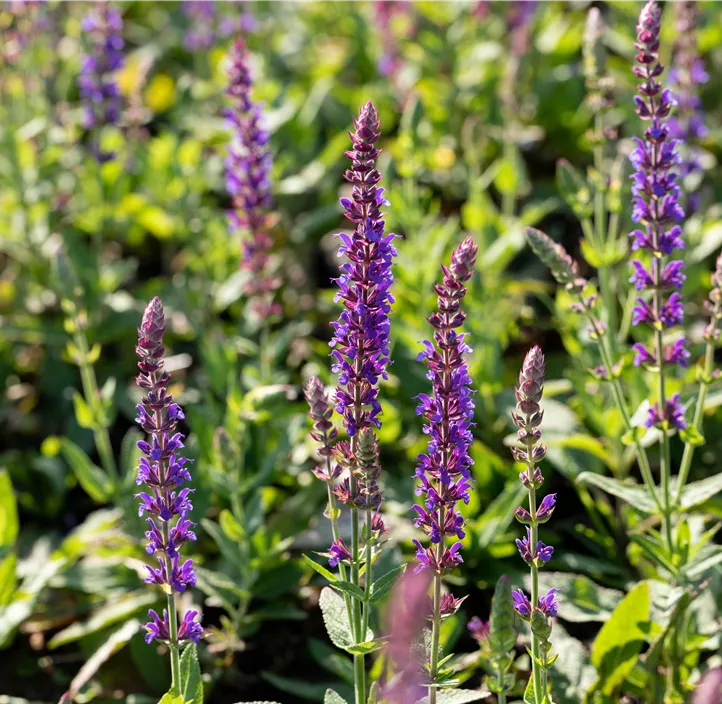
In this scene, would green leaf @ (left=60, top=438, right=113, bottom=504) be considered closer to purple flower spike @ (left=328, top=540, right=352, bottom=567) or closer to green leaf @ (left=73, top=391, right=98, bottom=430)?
green leaf @ (left=73, top=391, right=98, bottom=430)

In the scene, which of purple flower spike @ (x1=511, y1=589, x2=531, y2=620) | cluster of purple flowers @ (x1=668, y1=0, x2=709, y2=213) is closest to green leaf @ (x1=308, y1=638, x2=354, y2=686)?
purple flower spike @ (x1=511, y1=589, x2=531, y2=620)

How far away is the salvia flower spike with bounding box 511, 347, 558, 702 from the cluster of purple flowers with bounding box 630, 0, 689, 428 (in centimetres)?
103

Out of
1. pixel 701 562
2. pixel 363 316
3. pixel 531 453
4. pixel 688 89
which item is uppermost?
pixel 688 89

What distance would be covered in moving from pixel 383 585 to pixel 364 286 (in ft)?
3.52

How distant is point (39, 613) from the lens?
534cm

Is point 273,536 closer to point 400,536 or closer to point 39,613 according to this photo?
point 400,536

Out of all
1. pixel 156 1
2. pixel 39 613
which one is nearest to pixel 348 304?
pixel 39 613

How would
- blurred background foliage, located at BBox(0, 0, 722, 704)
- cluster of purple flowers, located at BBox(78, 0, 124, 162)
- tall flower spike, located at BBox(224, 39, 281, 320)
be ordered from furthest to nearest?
cluster of purple flowers, located at BBox(78, 0, 124, 162) < tall flower spike, located at BBox(224, 39, 281, 320) < blurred background foliage, located at BBox(0, 0, 722, 704)

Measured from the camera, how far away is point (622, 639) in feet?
13.8

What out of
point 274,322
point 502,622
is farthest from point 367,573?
point 274,322

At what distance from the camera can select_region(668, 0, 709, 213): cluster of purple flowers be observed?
576cm

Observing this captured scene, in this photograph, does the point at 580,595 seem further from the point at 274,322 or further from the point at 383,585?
the point at 274,322

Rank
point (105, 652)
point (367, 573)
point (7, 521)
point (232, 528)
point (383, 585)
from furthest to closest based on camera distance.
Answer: point (7, 521), point (105, 652), point (232, 528), point (383, 585), point (367, 573)

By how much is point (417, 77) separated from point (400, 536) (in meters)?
4.94
